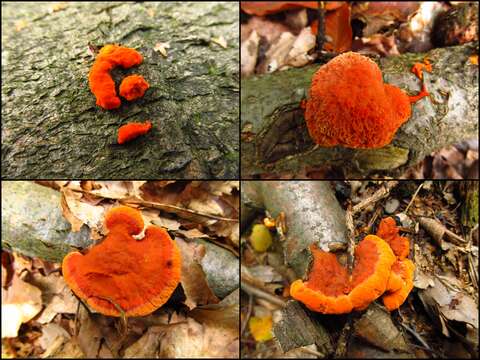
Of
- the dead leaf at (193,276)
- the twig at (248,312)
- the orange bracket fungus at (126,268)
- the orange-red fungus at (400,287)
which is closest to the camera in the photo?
the orange-red fungus at (400,287)

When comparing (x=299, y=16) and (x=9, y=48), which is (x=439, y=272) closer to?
(x=299, y=16)

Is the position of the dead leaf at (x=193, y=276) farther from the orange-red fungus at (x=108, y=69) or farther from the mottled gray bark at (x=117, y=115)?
the orange-red fungus at (x=108, y=69)

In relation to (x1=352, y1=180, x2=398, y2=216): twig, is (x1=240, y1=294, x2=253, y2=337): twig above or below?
below

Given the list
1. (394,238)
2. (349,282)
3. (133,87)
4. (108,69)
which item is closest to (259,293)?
(349,282)

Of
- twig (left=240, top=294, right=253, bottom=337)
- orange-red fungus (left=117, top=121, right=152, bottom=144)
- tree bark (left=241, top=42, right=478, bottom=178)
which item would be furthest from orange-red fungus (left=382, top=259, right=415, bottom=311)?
orange-red fungus (left=117, top=121, right=152, bottom=144)

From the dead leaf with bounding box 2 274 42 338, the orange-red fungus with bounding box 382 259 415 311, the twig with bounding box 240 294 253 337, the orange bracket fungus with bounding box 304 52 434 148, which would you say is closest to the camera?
the orange bracket fungus with bounding box 304 52 434 148

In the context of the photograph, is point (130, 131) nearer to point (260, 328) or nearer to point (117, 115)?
point (117, 115)

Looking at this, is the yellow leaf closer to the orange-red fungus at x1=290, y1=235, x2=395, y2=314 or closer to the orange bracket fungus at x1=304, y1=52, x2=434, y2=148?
the orange-red fungus at x1=290, y1=235, x2=395, y2=314

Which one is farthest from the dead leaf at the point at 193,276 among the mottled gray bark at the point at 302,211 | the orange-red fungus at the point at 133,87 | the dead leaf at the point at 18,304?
the dead leaf at the point at 18,304
